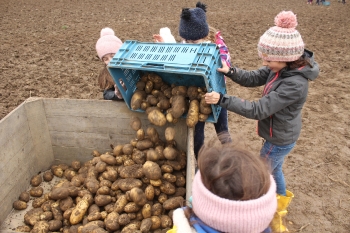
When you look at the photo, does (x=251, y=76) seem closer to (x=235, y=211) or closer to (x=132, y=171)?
(x=132, y=171)

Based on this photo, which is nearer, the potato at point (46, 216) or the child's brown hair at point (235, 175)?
the child's brown hair at point (235, 175)

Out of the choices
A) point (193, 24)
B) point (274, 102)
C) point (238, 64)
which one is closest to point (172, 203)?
point (274, 102)

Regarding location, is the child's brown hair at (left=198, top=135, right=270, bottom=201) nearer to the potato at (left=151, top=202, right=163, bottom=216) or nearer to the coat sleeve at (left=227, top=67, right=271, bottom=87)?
the potato at (left=151, top=202, right=163, bottom=216)

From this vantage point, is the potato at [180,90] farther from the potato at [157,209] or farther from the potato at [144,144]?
the potato at [157,209]

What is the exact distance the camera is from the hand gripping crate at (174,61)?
2.39m

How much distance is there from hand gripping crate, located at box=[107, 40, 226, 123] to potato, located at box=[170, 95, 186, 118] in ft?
0.52

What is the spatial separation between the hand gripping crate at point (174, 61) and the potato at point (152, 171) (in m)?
0.55

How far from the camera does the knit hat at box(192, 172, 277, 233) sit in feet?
4.09

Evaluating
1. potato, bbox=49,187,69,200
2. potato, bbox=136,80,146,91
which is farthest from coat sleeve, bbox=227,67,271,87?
potato, bbox=49,187,69,200

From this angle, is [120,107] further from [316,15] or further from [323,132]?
[316,15]

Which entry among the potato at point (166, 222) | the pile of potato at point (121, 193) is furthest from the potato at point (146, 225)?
the potato at point (166, 222)

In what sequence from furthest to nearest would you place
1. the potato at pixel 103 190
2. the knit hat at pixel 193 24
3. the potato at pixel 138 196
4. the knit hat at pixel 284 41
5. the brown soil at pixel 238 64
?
the brown soil at pixel 238 64 → the knit hat at pixel 193 24 → the potato at pixel 103 190 → the potato at pixel 138 196 → the knit hat at pixel 284 41

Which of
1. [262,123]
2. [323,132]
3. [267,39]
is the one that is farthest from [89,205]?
[323,132]

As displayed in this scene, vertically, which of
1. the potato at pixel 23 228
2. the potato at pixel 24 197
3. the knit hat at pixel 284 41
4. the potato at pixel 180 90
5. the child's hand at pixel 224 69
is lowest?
the potato at pixel 24 197
